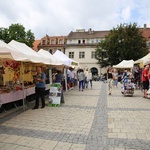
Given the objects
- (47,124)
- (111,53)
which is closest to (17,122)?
(47,124)

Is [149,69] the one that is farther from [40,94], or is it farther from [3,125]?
[3,125]

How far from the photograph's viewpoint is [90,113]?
7.27 m

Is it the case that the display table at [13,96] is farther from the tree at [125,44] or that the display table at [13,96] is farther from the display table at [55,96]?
the tree at [125,44]

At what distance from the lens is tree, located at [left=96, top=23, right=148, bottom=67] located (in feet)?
120

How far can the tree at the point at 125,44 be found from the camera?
3650 cm

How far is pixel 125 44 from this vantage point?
36906mm

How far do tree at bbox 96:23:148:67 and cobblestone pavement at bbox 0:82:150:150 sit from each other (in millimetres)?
30292

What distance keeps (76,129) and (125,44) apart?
110 feet

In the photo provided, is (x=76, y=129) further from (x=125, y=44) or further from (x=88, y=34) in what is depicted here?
(x=88, y=34)

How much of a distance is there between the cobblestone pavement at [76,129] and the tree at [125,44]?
3029cm

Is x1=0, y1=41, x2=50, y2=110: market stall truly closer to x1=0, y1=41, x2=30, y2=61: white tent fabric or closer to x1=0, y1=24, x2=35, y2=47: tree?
x1=0, y1=41, x2=30, y2=61: white tent fabric

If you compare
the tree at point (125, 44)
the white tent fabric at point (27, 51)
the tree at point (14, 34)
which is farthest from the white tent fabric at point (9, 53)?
the tree at point (14, 34)

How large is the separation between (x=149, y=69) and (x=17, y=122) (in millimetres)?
8194

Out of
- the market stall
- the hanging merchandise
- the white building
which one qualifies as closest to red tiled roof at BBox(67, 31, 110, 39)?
the white building
